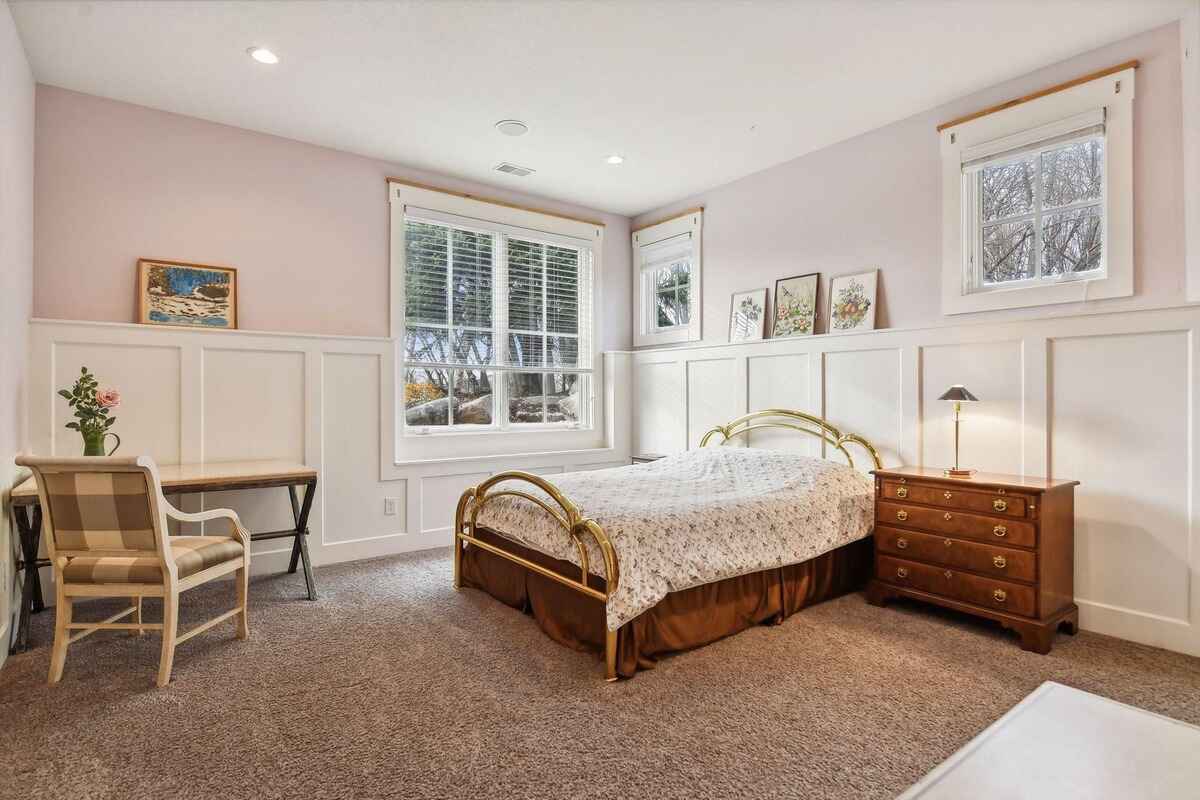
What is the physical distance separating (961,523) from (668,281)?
343 cm

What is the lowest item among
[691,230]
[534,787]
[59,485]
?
[534,787]

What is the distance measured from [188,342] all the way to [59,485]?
167cm

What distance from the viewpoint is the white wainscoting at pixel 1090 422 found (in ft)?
9.46

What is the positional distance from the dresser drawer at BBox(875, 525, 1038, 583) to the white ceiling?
Result: 8.35ft

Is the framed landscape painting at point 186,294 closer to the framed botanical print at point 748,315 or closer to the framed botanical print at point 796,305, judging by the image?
the framed botanical print at point 748,315

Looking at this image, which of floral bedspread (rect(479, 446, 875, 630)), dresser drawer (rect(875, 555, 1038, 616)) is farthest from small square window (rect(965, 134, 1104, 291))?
dresser drawer (rect(875, 555, 1038, 616))

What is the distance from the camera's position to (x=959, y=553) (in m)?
3.12

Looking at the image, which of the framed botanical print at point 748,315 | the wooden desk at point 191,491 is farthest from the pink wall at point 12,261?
the framed botanical print at point 748,315

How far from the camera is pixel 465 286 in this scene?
515 cm

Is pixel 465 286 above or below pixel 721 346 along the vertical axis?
above

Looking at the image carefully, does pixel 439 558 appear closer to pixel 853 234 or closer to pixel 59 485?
pixel 59 485

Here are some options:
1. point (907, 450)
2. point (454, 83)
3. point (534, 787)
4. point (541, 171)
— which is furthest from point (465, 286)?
point (534, 787)

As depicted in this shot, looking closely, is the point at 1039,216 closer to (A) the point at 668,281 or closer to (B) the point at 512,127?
(A) the point at 668,281

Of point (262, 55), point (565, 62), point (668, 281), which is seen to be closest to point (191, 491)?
point (262, 55)
